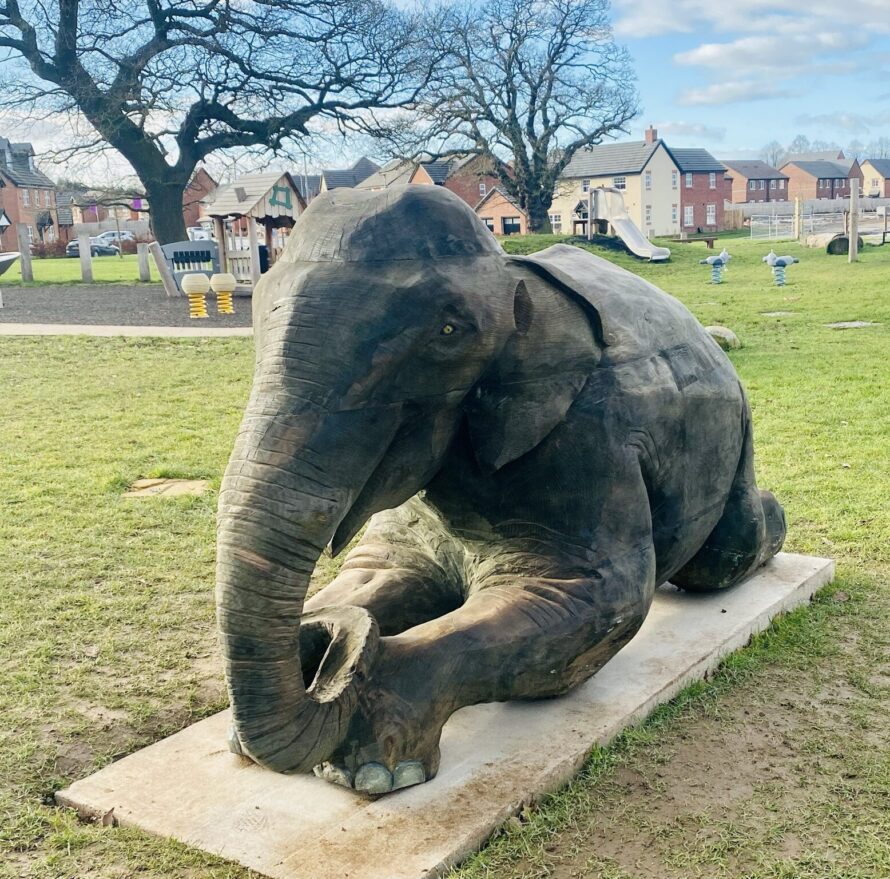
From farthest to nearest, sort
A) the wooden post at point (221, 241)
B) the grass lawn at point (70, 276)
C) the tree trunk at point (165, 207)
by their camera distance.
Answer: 1. the tree trunk at point (165, 207)
2. the grass lawn at point (70, 276)
3. the wooden post at point (221, 241)

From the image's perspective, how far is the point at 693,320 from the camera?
3959mm

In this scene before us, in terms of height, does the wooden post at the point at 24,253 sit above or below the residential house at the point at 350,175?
below

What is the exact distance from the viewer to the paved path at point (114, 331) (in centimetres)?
1550

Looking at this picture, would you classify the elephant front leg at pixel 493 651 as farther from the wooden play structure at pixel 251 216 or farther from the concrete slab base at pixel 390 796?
the wooden play structure at pixel 251 216

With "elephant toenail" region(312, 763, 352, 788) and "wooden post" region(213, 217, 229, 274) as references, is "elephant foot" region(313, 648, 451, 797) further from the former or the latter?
"wooden post" region(213, 217, 229, 274)

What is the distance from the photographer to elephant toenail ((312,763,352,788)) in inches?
115

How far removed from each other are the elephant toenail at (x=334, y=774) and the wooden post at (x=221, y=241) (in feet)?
68.5

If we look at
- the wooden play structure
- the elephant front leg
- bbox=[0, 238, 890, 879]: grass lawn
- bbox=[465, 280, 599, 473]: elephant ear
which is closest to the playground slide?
the wooden play structure

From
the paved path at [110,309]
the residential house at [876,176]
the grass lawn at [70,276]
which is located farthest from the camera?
the residential house at [876,176]

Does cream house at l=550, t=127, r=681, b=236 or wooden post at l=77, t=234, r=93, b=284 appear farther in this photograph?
cream house at l=550, t=127, r=681, b=236

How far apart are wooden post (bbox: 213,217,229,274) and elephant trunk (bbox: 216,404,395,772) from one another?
21130 millimetres

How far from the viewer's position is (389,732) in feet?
9.52

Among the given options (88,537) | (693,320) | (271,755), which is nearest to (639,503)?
(693,320)

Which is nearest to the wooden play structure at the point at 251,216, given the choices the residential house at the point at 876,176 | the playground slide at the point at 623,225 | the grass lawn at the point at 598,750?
the playground slide at the point at 623,225
